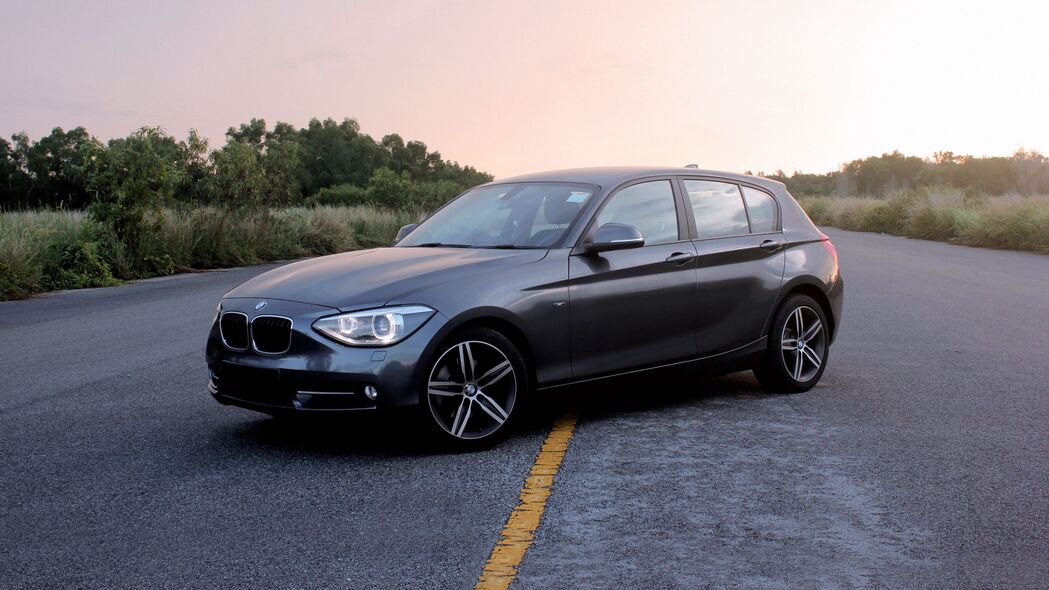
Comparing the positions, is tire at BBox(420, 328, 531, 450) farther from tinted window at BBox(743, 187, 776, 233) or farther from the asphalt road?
tinted window at BBox(743, 187, 776, 233)

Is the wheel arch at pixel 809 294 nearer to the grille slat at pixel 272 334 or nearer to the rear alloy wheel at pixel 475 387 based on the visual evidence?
the rear alloy wheel at pixel 475 387

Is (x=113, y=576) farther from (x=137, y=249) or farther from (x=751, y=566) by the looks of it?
(x=137, y=249)

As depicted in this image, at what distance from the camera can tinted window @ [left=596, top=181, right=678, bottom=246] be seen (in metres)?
6.75

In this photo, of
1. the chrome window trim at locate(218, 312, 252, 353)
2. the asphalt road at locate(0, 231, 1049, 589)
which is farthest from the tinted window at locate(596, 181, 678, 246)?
the chrome window trim at locate(218, 312, 252, 353)

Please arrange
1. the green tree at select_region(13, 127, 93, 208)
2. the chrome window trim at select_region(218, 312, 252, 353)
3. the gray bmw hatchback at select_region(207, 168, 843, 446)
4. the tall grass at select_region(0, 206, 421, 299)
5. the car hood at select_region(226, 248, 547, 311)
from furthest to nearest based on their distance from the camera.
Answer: the green tree at select_region(13, 127, 93, 208), the tall grass at select_region(0, 206, 421, 299), the chrome window trim at select_region(218, 312, 252, 353), the car hood at select_region(226, 248, 547, 311), the gray bmw hatchback at select_region(207, 168, 843, 446)

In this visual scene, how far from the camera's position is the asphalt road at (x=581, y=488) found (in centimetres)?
406

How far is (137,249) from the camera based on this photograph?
20.8 m

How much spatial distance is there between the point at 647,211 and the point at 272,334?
254 cm

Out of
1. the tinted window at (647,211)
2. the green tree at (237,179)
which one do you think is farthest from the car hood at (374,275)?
the green tree at (237,179)

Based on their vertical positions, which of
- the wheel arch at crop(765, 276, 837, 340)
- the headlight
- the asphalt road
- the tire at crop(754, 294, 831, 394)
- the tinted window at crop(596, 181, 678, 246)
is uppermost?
the tinted window at crop(596, 181, 678, 246)

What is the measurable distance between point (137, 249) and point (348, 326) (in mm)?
16539

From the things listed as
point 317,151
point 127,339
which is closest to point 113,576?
point 127,339

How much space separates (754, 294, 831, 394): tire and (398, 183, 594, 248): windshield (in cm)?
181

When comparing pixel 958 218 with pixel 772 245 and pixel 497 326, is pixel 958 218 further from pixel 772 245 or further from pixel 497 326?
pixel 497 326
